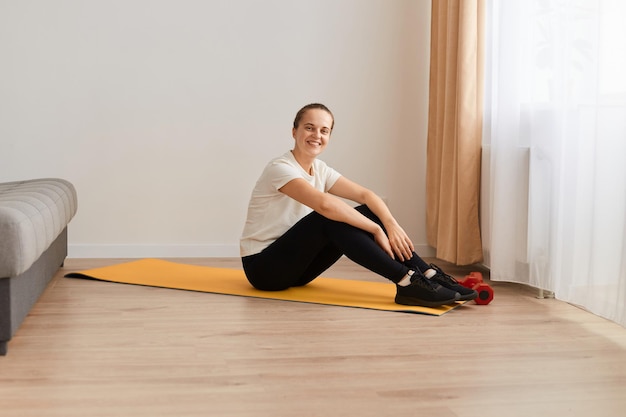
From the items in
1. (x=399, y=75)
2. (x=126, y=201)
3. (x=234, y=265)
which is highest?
(x=399, y=75)

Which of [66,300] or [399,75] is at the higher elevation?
[399,75]

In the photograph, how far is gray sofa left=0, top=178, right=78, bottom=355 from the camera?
2.26m

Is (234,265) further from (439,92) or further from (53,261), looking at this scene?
(439,92)

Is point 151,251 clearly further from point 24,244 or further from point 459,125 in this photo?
point 24,244

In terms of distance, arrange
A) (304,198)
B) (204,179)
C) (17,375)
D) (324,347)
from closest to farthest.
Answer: (17,375) → (324,347) → (304,198) → (204,179)

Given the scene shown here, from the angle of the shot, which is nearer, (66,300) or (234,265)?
(66,300)

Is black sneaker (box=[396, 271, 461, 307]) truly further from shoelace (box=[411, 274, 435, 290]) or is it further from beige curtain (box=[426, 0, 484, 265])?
beige curtain (box=[426, 0, 484, 265])

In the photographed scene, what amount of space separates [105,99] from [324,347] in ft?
7.90

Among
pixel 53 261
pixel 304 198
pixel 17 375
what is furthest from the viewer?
pixel 53 261

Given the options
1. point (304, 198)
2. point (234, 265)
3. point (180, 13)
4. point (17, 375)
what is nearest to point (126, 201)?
point (234, 265)

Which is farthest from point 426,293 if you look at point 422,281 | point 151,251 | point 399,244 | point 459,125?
point 151,251

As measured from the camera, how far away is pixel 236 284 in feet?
11.5

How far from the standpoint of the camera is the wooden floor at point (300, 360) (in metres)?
1.90

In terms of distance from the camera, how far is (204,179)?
4.47 m
